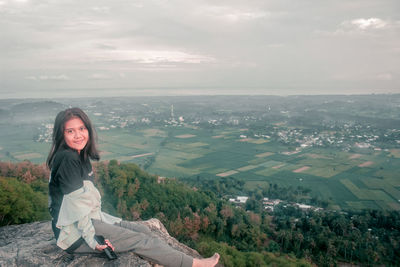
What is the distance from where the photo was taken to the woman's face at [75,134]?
5.04 meters

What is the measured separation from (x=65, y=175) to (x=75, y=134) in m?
0.78

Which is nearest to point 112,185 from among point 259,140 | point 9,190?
point 9,190

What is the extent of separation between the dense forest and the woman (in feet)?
41.7

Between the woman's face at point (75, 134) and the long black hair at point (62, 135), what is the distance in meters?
0.05

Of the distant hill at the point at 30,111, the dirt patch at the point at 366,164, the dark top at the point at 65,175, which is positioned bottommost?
the dirt patch at the point at 366,164

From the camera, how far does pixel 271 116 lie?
11419 centimetres

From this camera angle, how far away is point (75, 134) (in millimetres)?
5070

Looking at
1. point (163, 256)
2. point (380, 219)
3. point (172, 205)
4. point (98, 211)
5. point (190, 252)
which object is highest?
point (98, 211)

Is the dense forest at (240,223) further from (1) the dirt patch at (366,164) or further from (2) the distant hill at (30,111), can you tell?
(2) the distant hill at (30,111)

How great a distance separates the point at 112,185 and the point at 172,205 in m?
5.42

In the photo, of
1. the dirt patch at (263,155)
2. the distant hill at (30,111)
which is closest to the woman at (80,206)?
the dirt patch at (263,155)

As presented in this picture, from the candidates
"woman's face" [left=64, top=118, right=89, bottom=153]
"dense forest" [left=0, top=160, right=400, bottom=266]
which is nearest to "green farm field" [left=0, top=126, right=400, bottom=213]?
"dense forest" [left=0, top=160, right=400, bottom=266]

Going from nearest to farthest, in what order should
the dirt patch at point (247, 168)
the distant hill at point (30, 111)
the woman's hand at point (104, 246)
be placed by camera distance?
the woman's hand at point (104, 246) → the dirt patch at point (247, 168) → the distant hill at point (30, 111)

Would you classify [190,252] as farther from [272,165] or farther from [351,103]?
[351,103]
